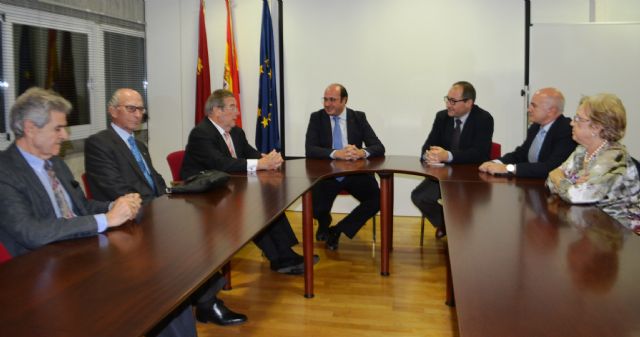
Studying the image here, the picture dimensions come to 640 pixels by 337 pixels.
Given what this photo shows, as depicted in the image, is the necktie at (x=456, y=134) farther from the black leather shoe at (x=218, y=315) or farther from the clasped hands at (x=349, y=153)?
the black leather shoe at (x=218, y=315)

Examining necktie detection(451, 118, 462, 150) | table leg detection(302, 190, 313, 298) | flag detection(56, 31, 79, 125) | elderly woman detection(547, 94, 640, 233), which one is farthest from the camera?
flag detection(56, 31, 79, 125)

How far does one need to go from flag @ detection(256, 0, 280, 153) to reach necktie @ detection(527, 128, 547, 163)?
9.33 ft

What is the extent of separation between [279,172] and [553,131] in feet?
6.09

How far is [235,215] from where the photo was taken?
2.54 metres

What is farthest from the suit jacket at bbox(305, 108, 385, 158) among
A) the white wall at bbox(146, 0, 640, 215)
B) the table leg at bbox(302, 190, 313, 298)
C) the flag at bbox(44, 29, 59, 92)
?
the flag at bbox(44, 29, 59, 92)

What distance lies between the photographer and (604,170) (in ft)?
8.73

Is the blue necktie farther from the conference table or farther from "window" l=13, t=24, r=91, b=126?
"window" l=13, t=24, r=91, b=126

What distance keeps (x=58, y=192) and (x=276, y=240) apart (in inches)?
74.6

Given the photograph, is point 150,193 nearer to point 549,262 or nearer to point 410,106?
point 549,262

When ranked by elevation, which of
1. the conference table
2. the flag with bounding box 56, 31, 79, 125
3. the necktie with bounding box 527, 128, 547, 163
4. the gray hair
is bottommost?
the conference table

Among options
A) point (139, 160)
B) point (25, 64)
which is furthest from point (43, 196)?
point (25, 64)

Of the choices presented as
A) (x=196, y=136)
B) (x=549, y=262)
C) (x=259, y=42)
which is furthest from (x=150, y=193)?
(x=259, y=42)

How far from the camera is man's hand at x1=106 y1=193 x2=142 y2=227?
225 centimetres

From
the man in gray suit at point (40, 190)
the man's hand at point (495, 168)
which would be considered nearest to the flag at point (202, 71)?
the man's hand at point (495, 168)
